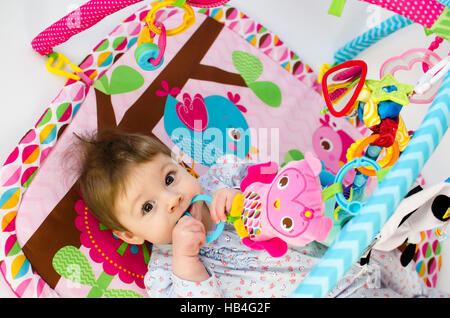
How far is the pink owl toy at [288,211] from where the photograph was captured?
1.94ft

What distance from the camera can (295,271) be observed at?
848 millimetres

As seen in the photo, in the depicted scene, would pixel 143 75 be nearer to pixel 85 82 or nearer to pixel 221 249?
pixel 85 82

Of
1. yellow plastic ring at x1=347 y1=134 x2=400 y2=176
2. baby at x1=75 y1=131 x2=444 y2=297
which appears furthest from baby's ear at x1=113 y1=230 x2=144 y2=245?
yellow plastic ring at x1=347 y1=134 x2=400 y2=176

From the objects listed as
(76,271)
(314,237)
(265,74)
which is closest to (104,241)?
(76,271)

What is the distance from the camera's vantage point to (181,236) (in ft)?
2.49

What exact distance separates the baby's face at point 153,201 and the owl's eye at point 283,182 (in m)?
0.21

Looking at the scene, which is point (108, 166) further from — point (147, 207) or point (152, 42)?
point (152, 42)

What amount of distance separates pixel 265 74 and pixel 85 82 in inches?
18.5

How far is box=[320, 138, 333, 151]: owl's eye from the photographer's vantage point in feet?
3.54

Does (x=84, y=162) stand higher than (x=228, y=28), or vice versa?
(x=228, y=28)

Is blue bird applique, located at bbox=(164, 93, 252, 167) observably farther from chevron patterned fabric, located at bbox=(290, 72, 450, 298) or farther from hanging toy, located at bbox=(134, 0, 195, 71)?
chevron patterned fabric, located at bbox=(290, 72, 450, 298)

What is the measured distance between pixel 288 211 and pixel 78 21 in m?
0.53

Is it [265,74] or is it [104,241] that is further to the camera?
[265,74]

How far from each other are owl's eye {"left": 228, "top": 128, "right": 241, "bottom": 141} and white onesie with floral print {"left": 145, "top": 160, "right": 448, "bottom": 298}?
25cm
